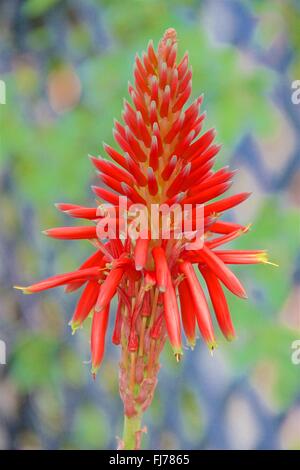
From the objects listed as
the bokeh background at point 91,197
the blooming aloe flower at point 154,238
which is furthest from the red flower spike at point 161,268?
the bokeh background at point 91,197

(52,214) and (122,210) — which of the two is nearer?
(122,210)

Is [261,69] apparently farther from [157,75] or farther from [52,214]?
[157,75]

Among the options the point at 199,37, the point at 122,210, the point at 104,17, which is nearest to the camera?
the point at 122,210

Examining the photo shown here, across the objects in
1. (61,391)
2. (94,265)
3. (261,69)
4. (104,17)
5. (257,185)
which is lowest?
(61,391)

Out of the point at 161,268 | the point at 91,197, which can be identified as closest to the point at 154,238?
the point at 161,268

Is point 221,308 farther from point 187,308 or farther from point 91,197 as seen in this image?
point 91,197

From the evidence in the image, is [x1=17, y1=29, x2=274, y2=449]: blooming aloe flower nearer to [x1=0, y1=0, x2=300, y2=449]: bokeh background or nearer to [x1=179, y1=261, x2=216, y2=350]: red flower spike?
[x1=179, y1=261, x2=216, y2=350]: red flower spike

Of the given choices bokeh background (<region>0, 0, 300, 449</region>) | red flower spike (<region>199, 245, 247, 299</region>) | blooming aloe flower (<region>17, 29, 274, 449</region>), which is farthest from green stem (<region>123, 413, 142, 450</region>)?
bokeh background (<region>0, 0, 300, 449</region>)

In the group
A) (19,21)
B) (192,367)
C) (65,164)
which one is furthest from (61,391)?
(19,21)
